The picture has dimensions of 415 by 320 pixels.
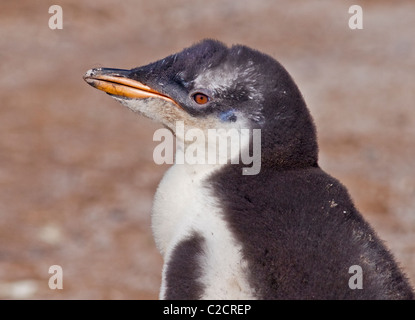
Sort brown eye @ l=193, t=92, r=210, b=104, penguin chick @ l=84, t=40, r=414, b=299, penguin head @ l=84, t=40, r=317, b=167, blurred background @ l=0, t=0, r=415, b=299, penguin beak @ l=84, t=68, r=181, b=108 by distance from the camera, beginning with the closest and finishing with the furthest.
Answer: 1. penguin chick @ l=84, t=40, r=414, b=299
2. penguin head @ l=84, t=40, r=317, b=167
3. brown eye @ l=193, t=92, r=210, b=104
4. penguin beak @ l=84, t=68, r=181, b=108
5. blurred background @ l=0, t=0, r=415, b=299

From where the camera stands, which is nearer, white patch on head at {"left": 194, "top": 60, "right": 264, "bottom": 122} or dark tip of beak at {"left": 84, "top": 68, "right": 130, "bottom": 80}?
white patch on head at {"left": 194, "top": 60, "right": 264, "bottom": 122}

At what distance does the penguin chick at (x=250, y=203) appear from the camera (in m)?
2.34

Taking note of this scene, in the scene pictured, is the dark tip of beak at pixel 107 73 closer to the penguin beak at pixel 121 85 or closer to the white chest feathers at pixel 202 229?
the penguin beak at pixel 121 85

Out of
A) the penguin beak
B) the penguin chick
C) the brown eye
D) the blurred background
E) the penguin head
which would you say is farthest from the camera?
the blurred background

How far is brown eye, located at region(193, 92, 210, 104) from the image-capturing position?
2654 millimetres

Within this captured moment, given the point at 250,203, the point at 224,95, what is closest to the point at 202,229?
the point at 250,203

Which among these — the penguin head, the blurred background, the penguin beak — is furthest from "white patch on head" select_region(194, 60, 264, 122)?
the blurred background

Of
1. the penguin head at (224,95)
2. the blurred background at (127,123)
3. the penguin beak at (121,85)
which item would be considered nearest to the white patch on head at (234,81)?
the penguin head at (224,95)

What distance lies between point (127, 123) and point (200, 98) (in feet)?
18.2

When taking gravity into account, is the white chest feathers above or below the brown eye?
below

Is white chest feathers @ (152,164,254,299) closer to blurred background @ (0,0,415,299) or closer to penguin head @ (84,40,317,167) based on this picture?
penguin head @ (84,40,317,167)

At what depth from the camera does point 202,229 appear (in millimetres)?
2426
